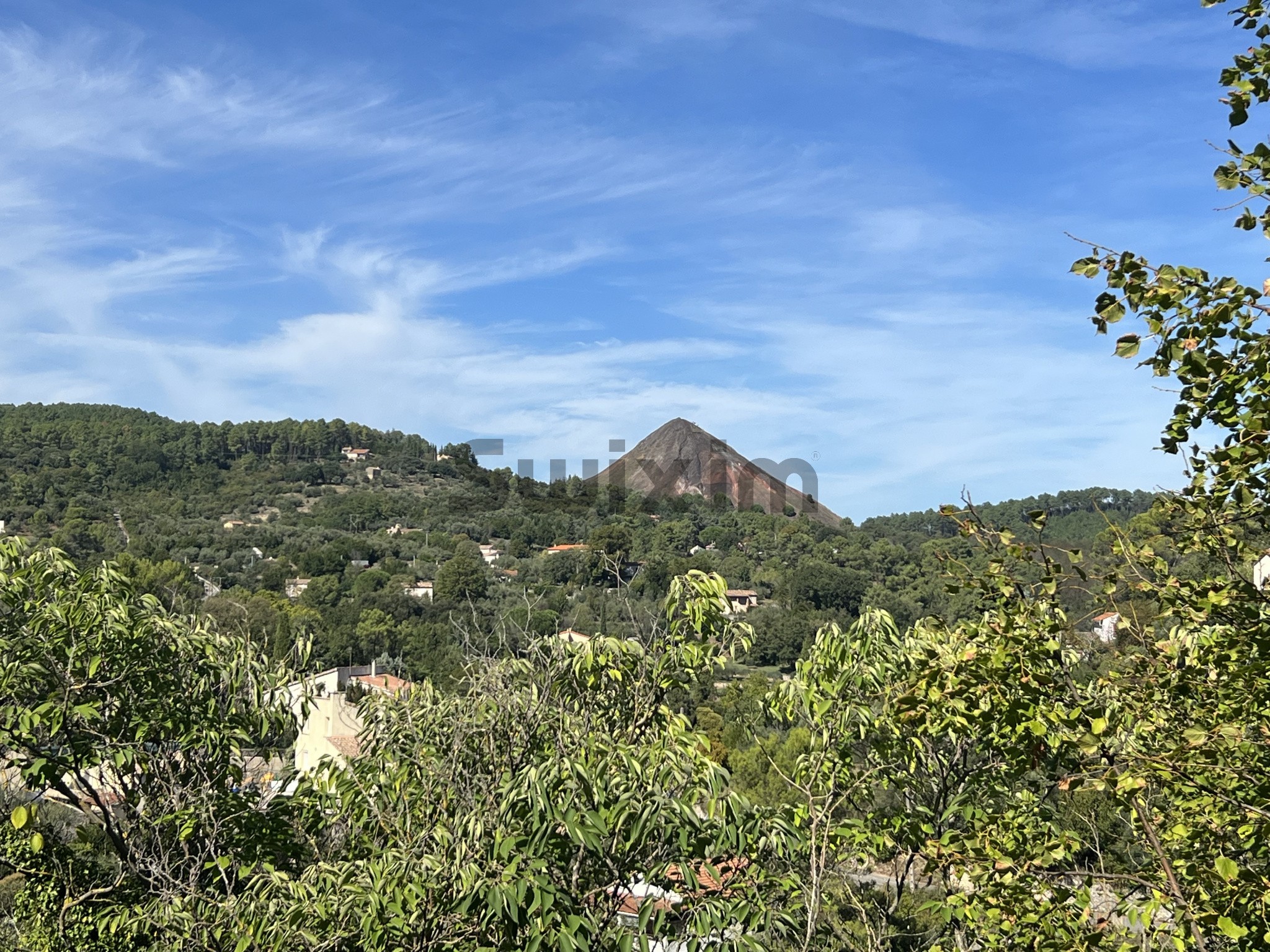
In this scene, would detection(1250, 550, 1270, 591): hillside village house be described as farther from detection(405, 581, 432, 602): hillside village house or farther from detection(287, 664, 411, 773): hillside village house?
detection(405, 581, 432, 602): hillside village house

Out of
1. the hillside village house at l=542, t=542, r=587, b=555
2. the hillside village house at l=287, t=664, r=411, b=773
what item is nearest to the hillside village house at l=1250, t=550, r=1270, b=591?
the hillside village house at l=287, t=664, r=411, b=773

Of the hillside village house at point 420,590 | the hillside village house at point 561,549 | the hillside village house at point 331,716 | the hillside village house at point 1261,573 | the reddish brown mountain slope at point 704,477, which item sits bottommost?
the hillside village house at point 331,716

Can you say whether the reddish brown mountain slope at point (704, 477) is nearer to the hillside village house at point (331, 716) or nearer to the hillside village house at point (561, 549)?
the hillside village house at point (561, 549)

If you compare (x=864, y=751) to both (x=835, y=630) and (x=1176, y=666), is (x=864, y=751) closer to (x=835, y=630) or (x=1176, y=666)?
(x=835, y=630)

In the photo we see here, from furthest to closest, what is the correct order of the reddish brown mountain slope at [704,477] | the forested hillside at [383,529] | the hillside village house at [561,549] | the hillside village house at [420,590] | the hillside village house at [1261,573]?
the reddish brown mountain slope at [704,477], the hillside village house at [561,549], the hillside village house at [420,590], the forested hillside at [383,529], the hillside village house at [1261,573]

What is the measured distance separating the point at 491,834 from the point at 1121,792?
2.40 metres

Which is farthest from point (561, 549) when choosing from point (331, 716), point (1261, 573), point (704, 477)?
point (1261, 573)

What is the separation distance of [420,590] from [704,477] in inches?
2117

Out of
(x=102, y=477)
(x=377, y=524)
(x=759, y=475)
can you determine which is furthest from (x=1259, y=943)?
(x=759, y=475)

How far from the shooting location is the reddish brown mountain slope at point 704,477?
10362 centimetres

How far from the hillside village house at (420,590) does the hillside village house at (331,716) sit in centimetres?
1679

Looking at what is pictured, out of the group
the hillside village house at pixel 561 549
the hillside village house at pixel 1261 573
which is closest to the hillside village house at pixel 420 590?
the hillside village house at pixel 561 549

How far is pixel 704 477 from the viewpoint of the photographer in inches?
4313

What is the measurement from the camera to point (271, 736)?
6172mm
